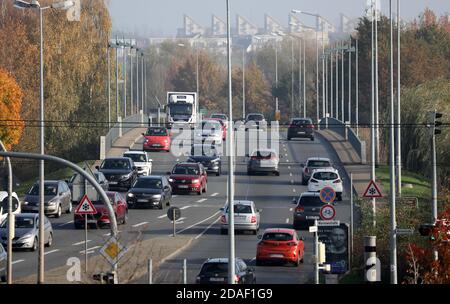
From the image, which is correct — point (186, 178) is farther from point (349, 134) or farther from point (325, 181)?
point (349, 134)

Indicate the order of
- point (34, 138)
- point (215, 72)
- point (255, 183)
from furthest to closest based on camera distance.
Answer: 1. point (215, 72)
2. point (34, 138)
3. point (255, 183)

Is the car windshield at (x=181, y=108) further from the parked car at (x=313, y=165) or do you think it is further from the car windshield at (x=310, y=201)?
the car windshield at (x=310, y=201)

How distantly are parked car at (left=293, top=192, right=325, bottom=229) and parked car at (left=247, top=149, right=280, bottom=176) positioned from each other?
19.9 metres

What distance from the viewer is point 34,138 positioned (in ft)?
326

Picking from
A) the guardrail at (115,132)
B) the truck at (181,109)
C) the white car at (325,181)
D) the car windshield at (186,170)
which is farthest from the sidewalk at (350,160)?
the guardrail at (115,132)

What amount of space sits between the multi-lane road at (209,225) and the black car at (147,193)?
44 centimetres

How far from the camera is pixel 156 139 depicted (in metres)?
80.6

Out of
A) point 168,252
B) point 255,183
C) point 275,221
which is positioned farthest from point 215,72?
point 168,252

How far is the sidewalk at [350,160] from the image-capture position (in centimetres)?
6525

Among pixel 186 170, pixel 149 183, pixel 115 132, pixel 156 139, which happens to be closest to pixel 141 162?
pixel 186 170

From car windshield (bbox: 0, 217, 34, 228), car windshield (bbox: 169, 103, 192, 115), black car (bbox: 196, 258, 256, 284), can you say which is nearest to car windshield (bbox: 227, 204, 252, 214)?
car windshield (bbox: 0, 217, 34, 228)

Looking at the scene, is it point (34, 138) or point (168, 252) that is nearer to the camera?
point (168, 252)

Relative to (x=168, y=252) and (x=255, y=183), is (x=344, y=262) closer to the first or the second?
(x=168, y=252)

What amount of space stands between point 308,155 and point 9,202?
47.0 meters
